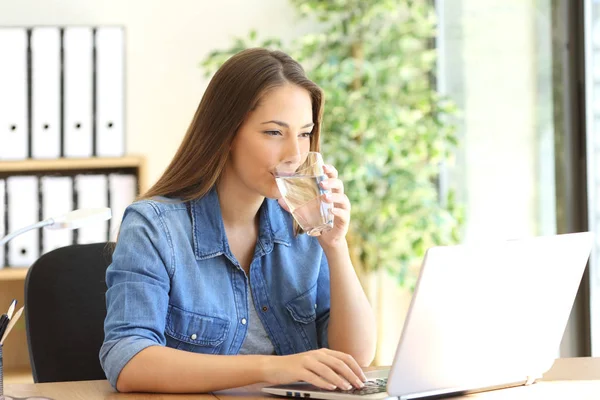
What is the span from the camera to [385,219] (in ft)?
11.4

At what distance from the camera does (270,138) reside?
1.55 metres

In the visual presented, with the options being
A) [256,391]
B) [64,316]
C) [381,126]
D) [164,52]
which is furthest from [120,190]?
[256,391]

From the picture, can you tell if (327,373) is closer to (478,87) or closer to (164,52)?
(478,87)

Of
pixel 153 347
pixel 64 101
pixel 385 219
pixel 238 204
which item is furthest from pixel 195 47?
pixel 153 347

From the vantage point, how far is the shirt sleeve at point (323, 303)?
1.68 m

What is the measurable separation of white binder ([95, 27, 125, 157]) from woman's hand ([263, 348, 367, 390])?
6.74 ft

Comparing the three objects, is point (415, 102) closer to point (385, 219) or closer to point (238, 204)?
point (385, 219)

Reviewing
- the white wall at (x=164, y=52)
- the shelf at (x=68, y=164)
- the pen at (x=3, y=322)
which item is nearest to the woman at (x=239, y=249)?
the pen at (x=3, y=322)

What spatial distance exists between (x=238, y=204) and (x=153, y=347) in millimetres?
390

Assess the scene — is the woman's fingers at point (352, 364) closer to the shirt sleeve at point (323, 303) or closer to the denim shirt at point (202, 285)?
the denim shirt at point (202, 285)

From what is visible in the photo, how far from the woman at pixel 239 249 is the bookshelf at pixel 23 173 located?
1551 millimetres

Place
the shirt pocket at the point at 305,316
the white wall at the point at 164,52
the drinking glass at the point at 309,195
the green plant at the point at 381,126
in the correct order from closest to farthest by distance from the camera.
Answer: the drinking glass at the point at 309,195, the shirt pocket at the point at 305,316, the green plant at the point at 381,126, the white wall at the point at 164,52

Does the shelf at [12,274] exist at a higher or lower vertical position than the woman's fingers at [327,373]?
lower

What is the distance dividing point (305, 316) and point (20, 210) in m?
1.74
